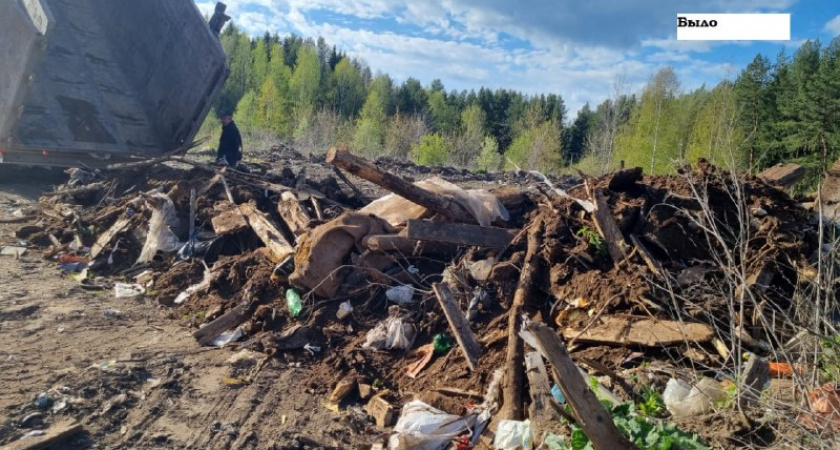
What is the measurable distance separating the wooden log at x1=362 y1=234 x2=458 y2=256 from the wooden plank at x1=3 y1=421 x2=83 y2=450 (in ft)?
8.42

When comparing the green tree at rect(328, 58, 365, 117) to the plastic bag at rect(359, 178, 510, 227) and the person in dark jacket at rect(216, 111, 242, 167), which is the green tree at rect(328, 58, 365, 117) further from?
the plastic bag at rect(359, 178, 510, 227)

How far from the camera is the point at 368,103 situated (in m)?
42.1

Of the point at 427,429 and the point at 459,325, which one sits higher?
the point at 459,325

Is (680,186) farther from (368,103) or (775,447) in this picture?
(368,103)

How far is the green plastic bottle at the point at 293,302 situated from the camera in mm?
4660

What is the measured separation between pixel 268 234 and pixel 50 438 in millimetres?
3066

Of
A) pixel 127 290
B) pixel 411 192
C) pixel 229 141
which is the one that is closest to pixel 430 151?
pixel 229 141

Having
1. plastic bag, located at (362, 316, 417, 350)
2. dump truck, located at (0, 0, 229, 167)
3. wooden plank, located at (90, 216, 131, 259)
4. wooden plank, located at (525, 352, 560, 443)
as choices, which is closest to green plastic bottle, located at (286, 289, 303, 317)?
plastic bag, located at (362, 316, 417, 350)

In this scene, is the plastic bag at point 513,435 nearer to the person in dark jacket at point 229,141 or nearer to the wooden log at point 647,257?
the wooden log at point 647,257

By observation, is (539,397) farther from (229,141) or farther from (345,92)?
(345,92)

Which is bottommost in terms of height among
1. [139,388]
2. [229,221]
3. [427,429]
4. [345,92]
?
[427,429]

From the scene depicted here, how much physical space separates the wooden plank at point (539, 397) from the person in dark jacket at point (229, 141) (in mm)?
6850

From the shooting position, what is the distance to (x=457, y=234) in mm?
4988

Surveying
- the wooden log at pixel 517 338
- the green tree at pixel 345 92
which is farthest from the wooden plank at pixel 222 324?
the green tree at pixel 345 92
